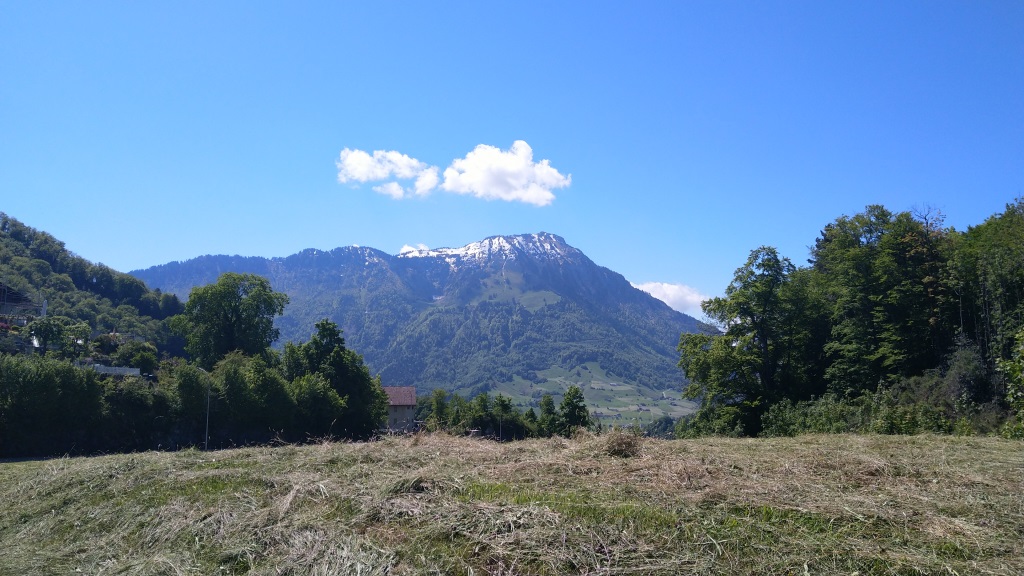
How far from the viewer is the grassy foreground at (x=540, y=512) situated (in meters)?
5.54

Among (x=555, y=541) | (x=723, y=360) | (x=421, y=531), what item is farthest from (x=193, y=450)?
(x=723, y=360)

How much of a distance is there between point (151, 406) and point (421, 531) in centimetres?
4095

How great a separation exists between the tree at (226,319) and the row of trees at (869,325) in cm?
4054

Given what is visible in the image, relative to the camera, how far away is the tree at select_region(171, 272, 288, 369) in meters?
54.1

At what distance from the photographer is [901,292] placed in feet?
105

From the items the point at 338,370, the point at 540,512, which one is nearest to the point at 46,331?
the point at 338,370

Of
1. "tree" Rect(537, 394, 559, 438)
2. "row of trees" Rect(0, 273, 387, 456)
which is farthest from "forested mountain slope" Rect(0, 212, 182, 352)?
"tree" Rect(537, 394, 559, 438)

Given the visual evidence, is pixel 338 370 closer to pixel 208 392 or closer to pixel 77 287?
pixel 208 392

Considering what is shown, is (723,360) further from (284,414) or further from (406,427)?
(284,414)

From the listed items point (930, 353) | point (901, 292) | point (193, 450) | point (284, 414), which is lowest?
point (284, 414)

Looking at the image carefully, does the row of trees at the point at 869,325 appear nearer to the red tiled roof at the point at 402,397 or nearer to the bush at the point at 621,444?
the bush at the point at 621,444

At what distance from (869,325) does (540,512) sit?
1303 inches

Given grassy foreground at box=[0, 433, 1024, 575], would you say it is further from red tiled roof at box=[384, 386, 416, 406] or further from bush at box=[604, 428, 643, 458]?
red tiled roof at box=[384, 386, 416, 406]

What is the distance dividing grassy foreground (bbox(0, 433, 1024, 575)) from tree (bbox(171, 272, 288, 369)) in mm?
47179
